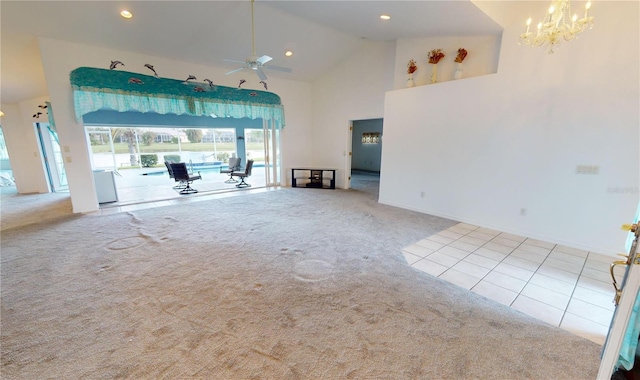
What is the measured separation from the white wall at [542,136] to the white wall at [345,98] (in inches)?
57.1

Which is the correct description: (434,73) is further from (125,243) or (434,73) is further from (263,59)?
(125,243)

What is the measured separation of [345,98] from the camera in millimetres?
6719

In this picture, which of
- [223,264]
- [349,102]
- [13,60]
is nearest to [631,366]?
[223,264]

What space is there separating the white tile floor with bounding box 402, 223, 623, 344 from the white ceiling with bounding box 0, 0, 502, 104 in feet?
10.4

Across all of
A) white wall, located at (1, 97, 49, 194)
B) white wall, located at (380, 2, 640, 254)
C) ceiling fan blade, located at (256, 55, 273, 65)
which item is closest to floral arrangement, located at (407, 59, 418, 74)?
white wall, located at (380, 2, 640, 254)

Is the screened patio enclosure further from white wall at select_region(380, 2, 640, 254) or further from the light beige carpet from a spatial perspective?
white wall at select_region(380, 2, 640, 254)

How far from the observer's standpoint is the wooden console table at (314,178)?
7.34m

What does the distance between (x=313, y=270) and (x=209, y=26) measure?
479 centimetres

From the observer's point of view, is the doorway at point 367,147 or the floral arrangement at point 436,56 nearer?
the floral arrangement at point 436,56

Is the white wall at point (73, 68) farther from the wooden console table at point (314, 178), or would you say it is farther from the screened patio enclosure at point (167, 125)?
the wooden console table at point (314, 178)

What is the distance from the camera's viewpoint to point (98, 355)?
1.64 meters

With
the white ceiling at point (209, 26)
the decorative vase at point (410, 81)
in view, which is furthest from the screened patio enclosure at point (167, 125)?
the decorative vase at point (410, 81)

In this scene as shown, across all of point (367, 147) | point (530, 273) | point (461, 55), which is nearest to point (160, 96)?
point (461, 55)

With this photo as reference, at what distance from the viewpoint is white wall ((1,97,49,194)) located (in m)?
6.46
